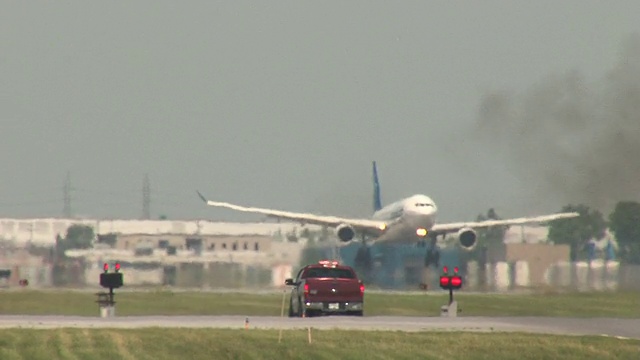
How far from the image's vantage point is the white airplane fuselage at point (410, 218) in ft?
307

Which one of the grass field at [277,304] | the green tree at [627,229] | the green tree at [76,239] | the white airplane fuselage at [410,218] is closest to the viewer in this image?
the grass field at [277,304]

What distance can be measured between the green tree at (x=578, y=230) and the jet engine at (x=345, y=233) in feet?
40.4

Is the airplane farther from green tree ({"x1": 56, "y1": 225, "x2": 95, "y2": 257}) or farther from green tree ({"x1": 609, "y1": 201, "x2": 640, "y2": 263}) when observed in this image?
green tree ({"x1": 56, "y1": 225, "x2": 95, "y2": 257})

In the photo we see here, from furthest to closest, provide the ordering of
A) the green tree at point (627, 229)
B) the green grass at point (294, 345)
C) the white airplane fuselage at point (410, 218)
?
the white airplane fuselage at point (410, 218) < the green tree at point (627, 229) < the green grass at point (294, 345)

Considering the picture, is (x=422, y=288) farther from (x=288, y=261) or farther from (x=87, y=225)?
(x=87, y=225)

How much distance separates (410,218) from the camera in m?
94.5

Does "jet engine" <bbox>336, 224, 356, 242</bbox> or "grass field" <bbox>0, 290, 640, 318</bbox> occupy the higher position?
"jet engine" <bbox>336, 224, 356, 242</bbox>

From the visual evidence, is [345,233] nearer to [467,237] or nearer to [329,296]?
[467,237]

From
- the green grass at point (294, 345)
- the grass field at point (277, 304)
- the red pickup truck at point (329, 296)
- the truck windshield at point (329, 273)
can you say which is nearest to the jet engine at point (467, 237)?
the grass field at point (277, 304)

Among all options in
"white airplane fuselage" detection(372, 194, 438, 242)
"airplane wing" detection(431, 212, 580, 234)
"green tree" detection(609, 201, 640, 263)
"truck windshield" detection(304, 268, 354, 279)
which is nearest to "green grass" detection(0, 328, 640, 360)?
"truck windshield" detection(304, 268, 354, 279)

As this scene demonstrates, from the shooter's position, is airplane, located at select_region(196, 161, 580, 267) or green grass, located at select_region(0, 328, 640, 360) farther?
airplane, located at select_region(196, 161, 580, 267)

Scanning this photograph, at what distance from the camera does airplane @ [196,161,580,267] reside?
3713 inches

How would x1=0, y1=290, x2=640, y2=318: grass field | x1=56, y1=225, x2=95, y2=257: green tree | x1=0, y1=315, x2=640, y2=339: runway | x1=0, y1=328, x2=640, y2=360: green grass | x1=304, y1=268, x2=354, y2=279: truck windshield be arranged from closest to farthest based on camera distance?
x1=0, y1=328, x2=640, y2=360: green grass < x1=0, y1=315, x2=640, y2=339: runway < x1=304, y1=268, x2=354, y2=279: truck windshield < x1=0, y1=290, x2=640, y2=318: grass field < x1=56, y1=225, x2=95, y2=257: green tree

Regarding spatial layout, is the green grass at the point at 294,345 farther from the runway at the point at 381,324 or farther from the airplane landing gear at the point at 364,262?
the airplane landing gear at the point at 364,262
